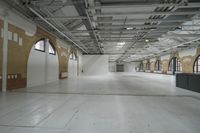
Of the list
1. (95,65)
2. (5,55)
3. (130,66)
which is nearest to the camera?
(5,55)

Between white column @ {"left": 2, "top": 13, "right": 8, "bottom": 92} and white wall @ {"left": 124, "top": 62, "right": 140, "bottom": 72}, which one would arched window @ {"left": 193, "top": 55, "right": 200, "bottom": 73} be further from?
white wall @ {"left": 124, "top": 62, "right": 140, "bottom": 72}

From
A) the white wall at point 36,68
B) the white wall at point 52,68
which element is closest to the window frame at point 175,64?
the white wall at point 52,68

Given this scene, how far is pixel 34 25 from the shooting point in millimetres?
7043

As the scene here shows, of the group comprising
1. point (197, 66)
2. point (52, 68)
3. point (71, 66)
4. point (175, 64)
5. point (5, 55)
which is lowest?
point (52, 68)

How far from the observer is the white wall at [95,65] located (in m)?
18.1

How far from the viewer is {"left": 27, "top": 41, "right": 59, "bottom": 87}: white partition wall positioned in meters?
6.85

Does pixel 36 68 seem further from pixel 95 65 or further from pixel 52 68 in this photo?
pixel 95 65

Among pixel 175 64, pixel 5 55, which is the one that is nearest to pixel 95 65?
pixel 175 64

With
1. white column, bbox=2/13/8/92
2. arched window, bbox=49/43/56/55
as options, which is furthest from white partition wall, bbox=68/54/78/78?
white column, bbox=2/13/8/92

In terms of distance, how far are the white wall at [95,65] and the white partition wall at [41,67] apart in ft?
27.6

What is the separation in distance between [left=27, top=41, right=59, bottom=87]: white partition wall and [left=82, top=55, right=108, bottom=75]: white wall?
332 inches

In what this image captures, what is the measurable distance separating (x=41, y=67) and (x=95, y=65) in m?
10.7

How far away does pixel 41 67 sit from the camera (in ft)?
25.6

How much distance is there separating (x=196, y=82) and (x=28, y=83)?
705 cm
